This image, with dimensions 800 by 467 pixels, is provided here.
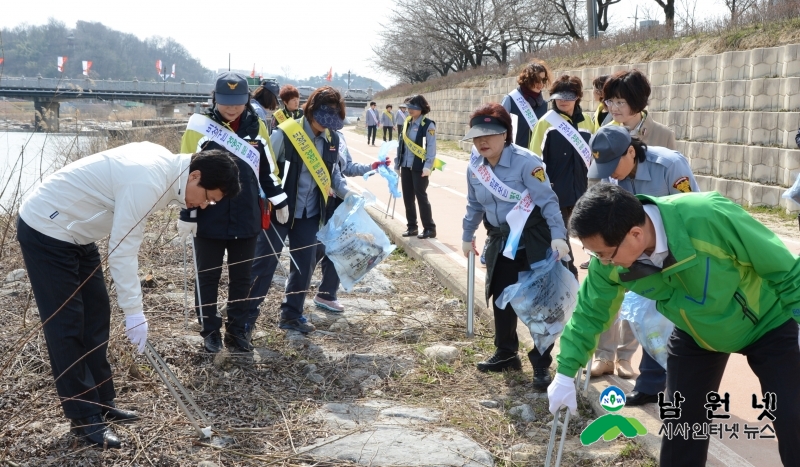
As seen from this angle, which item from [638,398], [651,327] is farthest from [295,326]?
[651,327]

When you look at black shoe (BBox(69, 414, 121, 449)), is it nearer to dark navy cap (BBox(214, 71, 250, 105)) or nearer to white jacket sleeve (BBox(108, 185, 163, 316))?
white jacket sleeve (BBox(108, 185, 163, 316))

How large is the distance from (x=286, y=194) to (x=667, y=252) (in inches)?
140

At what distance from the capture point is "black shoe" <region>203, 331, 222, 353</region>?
17.1ft

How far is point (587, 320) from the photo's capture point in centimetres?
305

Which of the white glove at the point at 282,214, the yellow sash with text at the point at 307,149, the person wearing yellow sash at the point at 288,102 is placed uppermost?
the person wearing yellow sash at the point at 288,102

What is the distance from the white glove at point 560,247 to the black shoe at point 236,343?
217 centimetres

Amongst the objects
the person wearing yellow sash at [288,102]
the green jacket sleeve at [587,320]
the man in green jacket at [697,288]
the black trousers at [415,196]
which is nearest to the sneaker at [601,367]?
the man in green jacket at [697,288]

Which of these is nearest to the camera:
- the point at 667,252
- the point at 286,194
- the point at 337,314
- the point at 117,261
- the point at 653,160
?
the point at 667,252

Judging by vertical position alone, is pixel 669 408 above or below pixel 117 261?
below

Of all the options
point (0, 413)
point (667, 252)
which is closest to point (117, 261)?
point (0, 413)

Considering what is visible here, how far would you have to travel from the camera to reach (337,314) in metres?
6.62

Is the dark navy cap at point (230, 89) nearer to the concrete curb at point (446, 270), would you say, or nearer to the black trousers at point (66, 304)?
the black trousers at point (66, 304)

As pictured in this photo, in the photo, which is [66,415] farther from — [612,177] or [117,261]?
[612,177]

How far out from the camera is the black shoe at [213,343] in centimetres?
520
